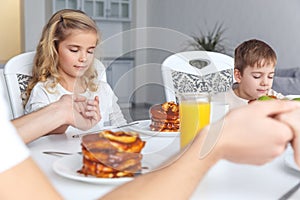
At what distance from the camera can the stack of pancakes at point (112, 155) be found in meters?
0.70

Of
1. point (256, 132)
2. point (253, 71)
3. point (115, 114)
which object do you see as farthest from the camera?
point (253, 71)

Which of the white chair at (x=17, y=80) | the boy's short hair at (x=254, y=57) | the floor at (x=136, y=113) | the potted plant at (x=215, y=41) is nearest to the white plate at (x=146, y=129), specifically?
the floor at (x=136, y=113)

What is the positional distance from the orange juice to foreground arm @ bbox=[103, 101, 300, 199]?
0.25 meters

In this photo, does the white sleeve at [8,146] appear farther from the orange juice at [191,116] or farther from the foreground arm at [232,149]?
the orange juice at [191,116]

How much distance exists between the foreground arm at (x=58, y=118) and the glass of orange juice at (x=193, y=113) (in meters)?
0.23

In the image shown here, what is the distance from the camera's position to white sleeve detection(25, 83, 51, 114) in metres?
1.53

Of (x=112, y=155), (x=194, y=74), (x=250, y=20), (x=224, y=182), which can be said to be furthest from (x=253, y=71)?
(x=250, y=20)

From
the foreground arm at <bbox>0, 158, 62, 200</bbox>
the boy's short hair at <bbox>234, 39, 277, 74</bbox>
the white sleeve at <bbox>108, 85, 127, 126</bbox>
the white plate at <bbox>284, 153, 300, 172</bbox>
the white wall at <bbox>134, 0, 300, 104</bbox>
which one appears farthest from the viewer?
the white wall at <bbox>134, 0, 300, 104</bbox>

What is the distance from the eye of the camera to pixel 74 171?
79cm

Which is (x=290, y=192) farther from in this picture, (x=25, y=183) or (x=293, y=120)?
(x=25, y=183)

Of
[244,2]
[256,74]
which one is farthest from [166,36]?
[244,2]

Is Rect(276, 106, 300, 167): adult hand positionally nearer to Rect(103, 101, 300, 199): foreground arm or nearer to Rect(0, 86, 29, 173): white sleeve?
Rect(103, 101, 300, 199): foreground arm

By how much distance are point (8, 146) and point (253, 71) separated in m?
1.59

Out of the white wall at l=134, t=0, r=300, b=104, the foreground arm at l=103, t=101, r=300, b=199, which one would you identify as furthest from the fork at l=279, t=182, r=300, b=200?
the white wall at l=134, t=0, r=300, b=104
